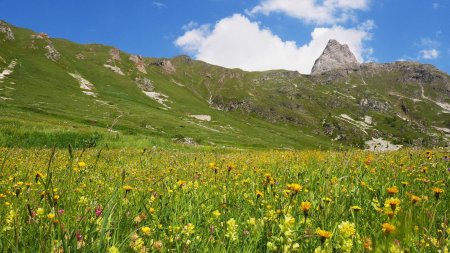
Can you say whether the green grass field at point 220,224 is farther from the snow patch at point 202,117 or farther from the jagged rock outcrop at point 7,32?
the jagged rock outcrop at point 7,32

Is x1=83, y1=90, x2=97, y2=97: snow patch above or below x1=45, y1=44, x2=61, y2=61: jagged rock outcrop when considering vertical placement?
below

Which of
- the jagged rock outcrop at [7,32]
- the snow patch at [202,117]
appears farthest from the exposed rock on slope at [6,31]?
the snow patch at [202,117]

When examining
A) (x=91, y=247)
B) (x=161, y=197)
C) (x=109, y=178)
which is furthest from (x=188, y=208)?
(x=109, y=178)

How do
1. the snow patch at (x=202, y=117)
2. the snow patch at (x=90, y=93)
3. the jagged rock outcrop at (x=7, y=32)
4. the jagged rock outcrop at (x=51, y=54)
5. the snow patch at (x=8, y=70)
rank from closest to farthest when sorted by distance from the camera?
the snow patch at (x=8, y=70) < the snow patch at (x=90, y=93) < the snow patch at (x=202, y=117) < the jagged rock outcrop at (x=7, y=32) < the jagged rock outcrop at (x=51, y=54)

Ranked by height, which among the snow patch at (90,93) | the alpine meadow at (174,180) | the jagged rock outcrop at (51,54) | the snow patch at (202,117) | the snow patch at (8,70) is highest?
the jagged rock outcrop at (51,54)

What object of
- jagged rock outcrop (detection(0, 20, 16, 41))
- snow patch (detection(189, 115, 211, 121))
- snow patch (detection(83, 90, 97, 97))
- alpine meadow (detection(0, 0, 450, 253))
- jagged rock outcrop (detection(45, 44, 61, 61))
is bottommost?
alpine meadow (detection(0, 0, 450, 253))

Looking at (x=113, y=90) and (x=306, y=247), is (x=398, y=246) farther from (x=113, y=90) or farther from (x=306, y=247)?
(x=113, y=90)

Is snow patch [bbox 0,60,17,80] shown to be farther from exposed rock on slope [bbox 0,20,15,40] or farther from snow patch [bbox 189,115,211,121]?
snow patch [bbox 189,115,211,121]

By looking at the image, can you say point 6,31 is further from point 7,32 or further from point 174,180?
point 174,180

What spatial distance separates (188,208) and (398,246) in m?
2.81

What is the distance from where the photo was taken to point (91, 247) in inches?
97.3

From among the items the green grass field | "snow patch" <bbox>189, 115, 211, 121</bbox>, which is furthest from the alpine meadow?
"snow patch" <bbox>189, 115, 211, 121</bbox>

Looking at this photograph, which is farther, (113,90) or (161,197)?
(113,90)

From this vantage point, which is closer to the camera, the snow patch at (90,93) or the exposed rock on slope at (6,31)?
the snow patch at (90,93)
